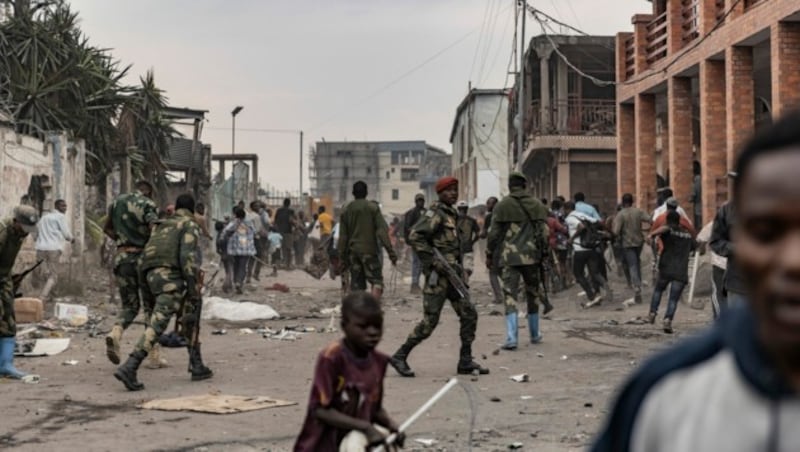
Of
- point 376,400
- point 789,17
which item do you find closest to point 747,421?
point 376,400

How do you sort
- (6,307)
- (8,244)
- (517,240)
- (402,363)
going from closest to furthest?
1. (8,244)
2. (6,307)
3. (402,363)
4. (517,240)

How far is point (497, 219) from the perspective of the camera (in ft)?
38.8

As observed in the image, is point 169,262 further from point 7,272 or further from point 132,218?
point 7,272

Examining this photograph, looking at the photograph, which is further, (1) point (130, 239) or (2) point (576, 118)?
(2) point (576, 118)

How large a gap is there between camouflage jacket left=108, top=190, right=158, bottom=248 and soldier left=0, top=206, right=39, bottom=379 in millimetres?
1109

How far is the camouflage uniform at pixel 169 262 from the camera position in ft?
31.9

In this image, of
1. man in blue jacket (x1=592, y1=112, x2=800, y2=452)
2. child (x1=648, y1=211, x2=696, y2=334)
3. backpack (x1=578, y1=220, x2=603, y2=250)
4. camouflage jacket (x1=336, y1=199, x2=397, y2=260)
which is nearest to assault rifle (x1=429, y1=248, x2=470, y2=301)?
camouflage jacket (x1=336, y1=199, x2=397, y2=260)

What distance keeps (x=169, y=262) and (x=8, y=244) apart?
1.28 metres

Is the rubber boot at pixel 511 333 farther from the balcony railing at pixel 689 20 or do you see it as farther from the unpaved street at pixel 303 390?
the balcony railing at pixel 689 20

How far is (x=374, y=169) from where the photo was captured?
105938 mm

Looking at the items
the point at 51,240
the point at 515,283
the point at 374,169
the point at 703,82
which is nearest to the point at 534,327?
the point at 515,283

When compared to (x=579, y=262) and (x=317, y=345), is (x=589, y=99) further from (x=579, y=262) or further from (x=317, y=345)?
(x=317, y=345)

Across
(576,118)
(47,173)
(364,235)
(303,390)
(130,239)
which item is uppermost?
(576,118)

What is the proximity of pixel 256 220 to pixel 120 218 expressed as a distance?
13.7m
